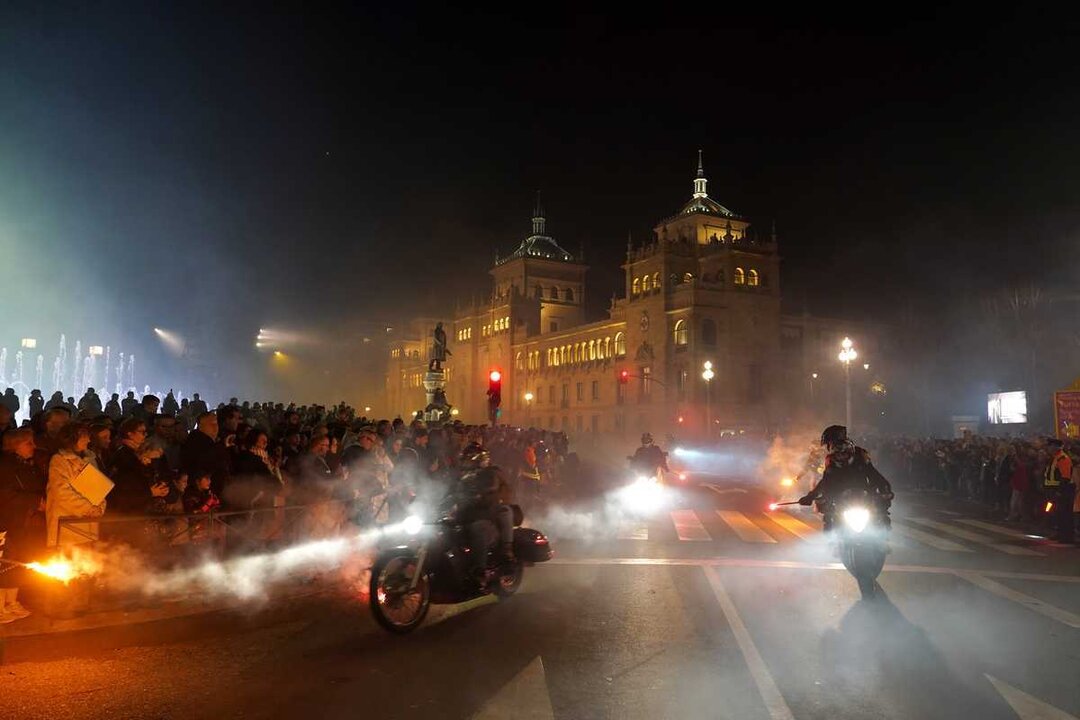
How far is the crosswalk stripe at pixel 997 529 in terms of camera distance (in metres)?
14.2

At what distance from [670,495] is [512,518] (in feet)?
46.6

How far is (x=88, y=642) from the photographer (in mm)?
6680

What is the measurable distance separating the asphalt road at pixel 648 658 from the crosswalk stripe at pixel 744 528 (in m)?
2.97

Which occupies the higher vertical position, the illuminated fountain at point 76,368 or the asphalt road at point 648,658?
the illuminated fountain at point 76,368

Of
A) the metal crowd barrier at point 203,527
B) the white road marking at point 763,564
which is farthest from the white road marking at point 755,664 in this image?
the metal crowd barrier at point 203,527

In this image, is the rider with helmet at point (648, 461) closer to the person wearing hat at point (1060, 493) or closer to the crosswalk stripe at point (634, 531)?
the crosswalk stripe at point (634, 531)

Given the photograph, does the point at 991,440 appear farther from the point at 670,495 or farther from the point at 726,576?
the point at 726,576

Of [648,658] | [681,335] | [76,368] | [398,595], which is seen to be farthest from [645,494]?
[76,368]

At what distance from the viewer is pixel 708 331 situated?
64.6m

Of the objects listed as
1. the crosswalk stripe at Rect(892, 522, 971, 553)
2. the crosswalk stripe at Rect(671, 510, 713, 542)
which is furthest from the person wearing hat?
the crosswalk stripe at Rect(671, 510, 713, 542)

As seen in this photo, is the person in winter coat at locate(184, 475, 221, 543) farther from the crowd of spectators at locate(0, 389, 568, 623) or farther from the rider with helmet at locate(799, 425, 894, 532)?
the rider with helmet at locate(799, 425, 894, 532)

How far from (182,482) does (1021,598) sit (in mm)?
9838

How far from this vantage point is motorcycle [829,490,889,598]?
8477 mm

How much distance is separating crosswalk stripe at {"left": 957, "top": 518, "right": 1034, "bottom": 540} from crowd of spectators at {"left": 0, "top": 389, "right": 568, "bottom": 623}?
11.2 meters
